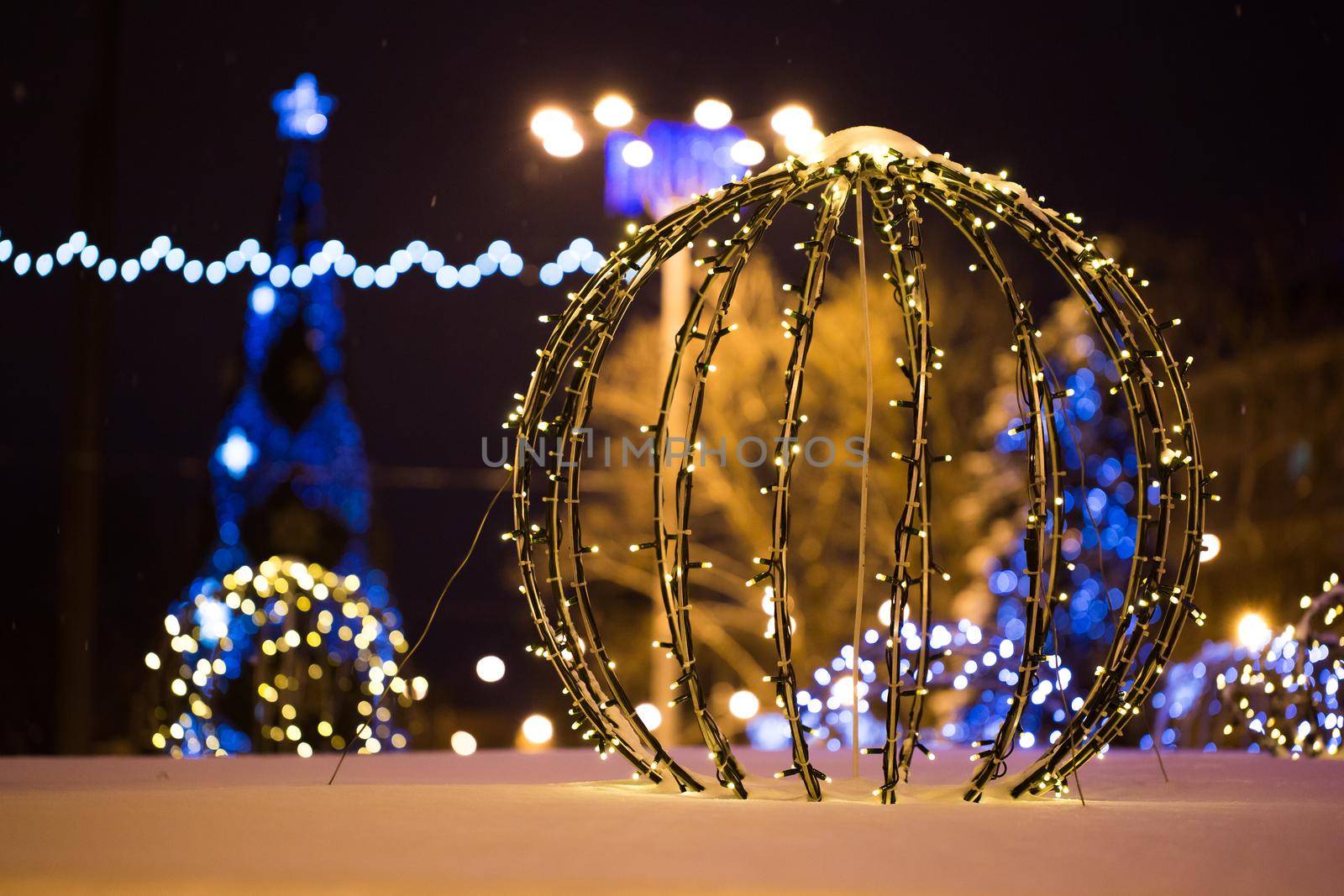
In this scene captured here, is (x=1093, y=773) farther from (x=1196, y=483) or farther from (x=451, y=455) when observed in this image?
(x=451, y=455)

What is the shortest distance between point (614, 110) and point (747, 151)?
1.01 meters

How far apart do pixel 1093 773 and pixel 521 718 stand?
1236cm

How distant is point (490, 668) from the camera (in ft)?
54.7

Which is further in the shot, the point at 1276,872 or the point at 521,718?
the point at 521,718

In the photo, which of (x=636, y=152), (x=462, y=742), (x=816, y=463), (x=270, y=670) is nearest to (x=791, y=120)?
(x=636, y=152)

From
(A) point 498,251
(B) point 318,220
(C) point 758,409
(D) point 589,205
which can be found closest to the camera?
(A) point 498,251

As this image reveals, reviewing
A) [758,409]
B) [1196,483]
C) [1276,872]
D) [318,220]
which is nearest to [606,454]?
[758,409]

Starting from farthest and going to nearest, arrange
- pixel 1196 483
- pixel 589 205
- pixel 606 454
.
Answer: pixel 606 454, pixel 589 205, pixel 1196 483

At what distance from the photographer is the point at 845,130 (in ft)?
11.9

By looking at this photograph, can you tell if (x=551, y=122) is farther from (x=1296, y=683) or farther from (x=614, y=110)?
(x=1296, y=683)

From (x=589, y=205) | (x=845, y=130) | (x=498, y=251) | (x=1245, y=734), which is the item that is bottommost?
(x=1245, y=734)

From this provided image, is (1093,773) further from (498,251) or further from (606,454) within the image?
(606,454)

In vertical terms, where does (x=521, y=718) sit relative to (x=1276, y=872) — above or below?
below

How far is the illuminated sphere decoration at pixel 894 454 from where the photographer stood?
329 centimetres
